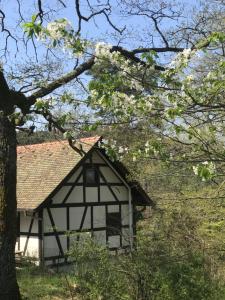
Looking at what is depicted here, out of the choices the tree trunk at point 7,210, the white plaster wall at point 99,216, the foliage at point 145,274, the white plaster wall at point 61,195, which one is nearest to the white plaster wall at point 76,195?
the white plaster wall at point 61,195

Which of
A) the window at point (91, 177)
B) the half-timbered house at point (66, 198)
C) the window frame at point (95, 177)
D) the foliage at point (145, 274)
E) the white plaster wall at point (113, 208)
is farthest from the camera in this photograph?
the white plaster wall at point (113, 208)

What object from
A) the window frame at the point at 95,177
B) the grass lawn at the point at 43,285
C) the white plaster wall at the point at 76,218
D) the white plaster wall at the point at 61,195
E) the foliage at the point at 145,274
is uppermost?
the window frame at the point at 95,177

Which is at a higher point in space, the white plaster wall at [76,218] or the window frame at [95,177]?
the window frame at [95,177]

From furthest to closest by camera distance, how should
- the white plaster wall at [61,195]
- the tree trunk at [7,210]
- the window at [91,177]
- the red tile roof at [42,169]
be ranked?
1. the window at [91,177]
2. the white plaster wall at [61,195]
3. the red tile roof at [42,169]
4. the tree trunk at [7,210]

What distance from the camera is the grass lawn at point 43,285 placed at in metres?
11.1

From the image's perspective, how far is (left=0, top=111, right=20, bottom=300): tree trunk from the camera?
10.1m

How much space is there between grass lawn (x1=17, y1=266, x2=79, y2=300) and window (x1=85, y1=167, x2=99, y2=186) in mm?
5148

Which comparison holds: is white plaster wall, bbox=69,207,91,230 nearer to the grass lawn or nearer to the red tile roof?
the red tile roof

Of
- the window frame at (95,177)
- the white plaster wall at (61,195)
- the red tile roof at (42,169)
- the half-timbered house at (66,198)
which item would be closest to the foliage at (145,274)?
the half-timbered house at (66,198)

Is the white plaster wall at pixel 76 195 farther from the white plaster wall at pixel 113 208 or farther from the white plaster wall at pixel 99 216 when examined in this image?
the white plaster wall at pixel 113 208

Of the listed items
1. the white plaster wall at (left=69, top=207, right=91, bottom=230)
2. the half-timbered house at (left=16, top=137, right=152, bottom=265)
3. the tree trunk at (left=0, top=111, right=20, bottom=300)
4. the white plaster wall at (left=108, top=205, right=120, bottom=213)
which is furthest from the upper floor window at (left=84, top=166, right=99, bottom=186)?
the tree trunk at (left=0, top=111, right=20, bottom=300)

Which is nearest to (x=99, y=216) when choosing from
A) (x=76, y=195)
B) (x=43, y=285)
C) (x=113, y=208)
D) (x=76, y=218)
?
(x=113, y=208)

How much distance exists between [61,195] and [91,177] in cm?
183

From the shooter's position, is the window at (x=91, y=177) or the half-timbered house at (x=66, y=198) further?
the window at (x=91, y=177)
